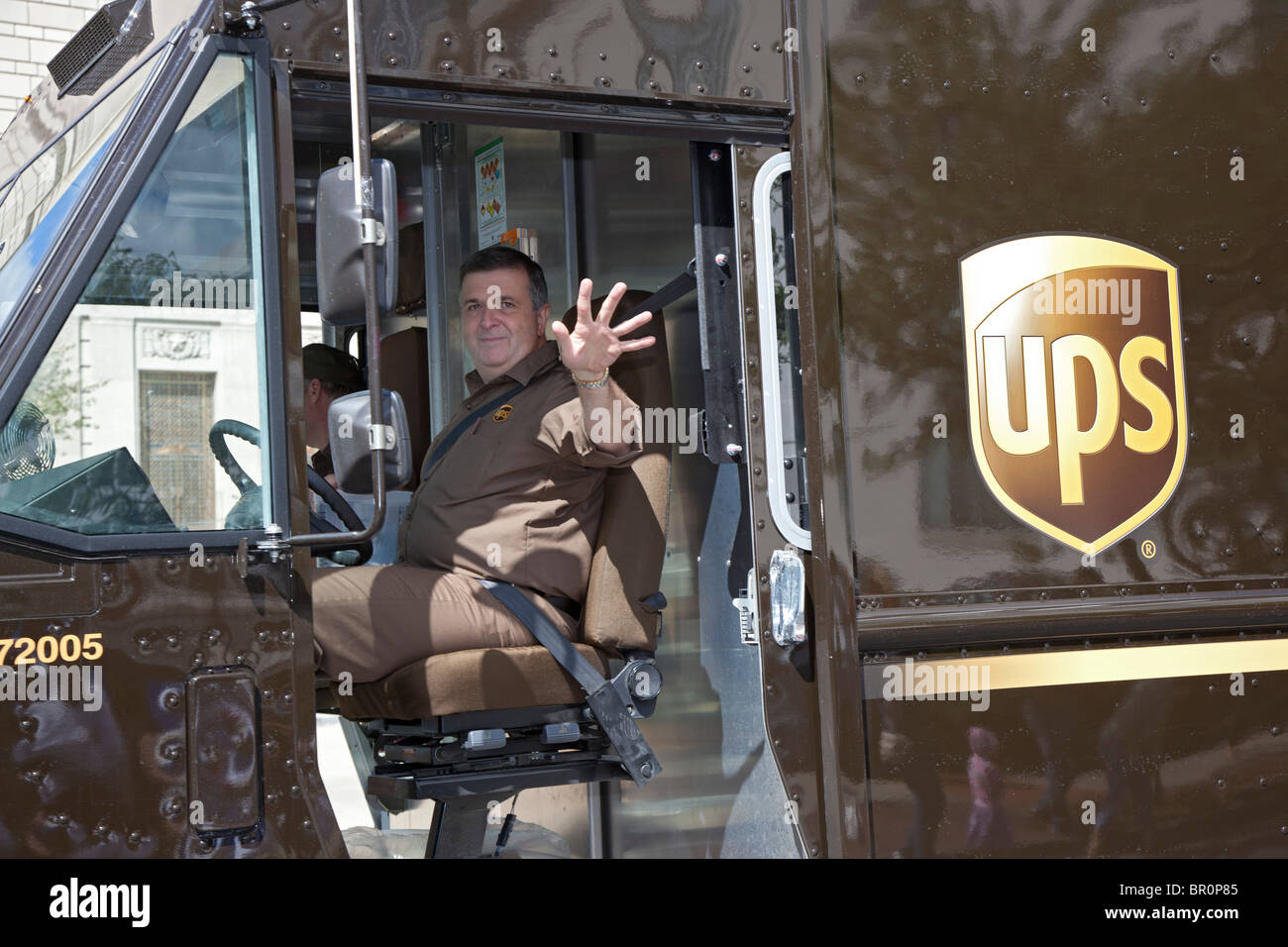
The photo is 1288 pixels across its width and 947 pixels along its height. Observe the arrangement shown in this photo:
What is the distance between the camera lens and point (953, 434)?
3061 millimetres

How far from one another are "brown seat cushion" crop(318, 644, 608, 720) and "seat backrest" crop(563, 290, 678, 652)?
0.41 feet

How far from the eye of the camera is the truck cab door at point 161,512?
7.91 ft

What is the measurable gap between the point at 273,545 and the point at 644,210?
169 cm

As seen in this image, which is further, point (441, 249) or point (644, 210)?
point (441, 249)

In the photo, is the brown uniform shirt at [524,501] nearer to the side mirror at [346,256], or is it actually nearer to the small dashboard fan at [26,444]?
the side mirror at [346,256]

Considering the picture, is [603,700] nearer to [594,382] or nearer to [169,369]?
[594,382]

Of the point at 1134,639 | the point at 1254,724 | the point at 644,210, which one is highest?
the point at 644,210

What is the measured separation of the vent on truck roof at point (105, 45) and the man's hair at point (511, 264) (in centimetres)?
109

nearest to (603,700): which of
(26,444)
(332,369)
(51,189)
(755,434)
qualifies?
(755,434)

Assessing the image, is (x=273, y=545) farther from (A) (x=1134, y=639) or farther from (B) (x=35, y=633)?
(A) (x=1134, y=639)

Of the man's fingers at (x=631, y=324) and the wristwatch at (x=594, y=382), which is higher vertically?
the man's fingers at (x=631, y=324)

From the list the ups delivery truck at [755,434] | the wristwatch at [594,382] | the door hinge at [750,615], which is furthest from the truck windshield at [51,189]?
the door hinge at [750,615]

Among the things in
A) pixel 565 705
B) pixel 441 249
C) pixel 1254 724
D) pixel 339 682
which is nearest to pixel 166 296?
pixel 339 682

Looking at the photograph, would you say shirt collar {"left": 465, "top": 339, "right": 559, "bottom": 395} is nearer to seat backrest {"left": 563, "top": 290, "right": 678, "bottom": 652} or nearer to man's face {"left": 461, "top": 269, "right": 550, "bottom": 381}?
man's face {"left": 461, "top": 269, "right": 550, "bottom": 381}
